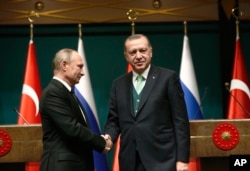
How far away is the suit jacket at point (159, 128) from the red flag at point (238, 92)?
1.46m

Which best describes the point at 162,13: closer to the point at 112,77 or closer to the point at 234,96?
the point at 112,77

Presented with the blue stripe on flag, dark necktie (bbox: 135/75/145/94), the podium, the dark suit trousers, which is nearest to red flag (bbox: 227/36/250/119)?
the blue stripe on flag

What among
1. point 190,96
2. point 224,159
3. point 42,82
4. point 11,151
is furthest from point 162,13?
point 11,151

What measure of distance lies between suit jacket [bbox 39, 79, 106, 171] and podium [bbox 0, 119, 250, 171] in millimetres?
493

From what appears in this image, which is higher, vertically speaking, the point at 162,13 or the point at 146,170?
the point at 162,13

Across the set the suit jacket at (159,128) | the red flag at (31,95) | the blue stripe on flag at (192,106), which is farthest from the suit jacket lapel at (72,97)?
the blue stripe on flag at (192,106)

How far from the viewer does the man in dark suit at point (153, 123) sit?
2.83 m

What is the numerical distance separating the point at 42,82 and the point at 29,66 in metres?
0.52

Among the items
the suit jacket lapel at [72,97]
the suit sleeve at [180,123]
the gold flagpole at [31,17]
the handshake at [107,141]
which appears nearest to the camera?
the suit sleeve at [180,123]

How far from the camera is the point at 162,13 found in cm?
511

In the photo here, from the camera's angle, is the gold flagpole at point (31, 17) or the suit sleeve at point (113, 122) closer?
the suit sleeve at point (113, 122)

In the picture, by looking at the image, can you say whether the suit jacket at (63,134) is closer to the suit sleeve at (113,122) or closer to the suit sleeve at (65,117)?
the suit sleeve at (65,117)

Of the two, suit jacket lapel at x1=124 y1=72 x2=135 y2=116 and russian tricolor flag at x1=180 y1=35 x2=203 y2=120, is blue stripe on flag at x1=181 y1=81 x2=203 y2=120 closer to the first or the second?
russian tricolor flag at x1=180 y1=35 x2=203 y2=120

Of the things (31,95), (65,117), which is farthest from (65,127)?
(31,95)
